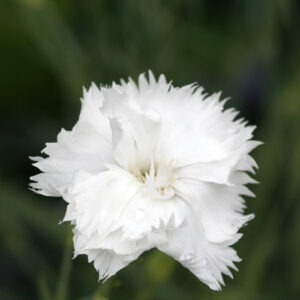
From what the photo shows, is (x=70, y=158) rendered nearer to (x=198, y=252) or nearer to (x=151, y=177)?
(x=151, y=177)

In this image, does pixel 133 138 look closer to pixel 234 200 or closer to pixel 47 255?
pixel 234 200

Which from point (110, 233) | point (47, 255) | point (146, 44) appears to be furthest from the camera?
point (47, 255)

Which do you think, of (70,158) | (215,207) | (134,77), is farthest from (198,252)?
(134,77)

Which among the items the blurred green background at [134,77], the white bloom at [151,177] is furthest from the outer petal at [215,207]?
the blurred green background at [134,77]

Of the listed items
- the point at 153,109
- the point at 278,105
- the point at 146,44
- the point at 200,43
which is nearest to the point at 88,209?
the point at 153,109

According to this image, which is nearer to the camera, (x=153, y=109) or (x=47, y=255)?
(x=153, y=109)

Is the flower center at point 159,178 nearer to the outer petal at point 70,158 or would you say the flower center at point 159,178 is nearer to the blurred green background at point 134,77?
the outer petal at point 70,158

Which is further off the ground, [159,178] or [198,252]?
[159,178]
